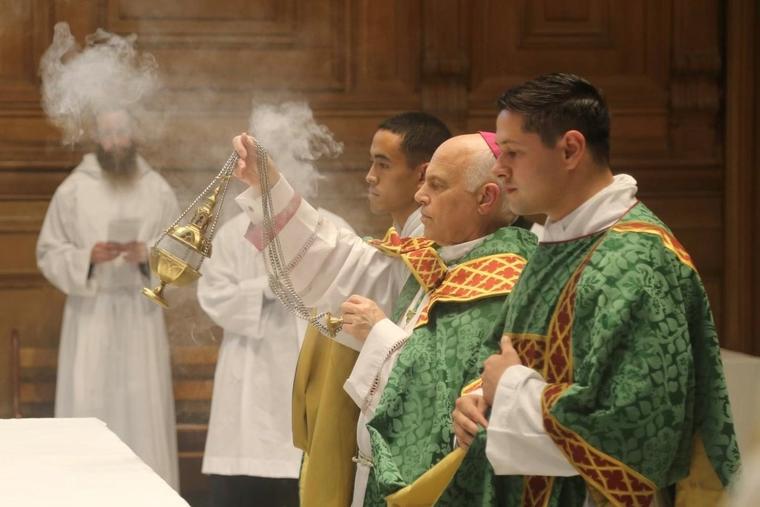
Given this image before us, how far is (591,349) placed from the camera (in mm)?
2387

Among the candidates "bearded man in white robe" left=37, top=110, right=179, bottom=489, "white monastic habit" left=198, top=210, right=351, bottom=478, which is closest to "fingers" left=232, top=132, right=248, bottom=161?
"white monastic habit" left=198, top=210, right=351, bottom=478

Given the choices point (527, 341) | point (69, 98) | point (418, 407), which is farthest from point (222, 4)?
point (527, 341)

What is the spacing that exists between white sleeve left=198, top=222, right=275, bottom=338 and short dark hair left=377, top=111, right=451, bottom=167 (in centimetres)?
201

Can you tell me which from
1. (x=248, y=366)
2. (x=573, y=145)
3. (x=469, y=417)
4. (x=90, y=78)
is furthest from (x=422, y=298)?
(x=90, y=78)

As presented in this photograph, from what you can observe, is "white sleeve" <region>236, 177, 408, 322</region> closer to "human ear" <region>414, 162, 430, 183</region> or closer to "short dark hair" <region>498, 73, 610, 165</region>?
"human ear" <region>414, 162, 430, 183</region>

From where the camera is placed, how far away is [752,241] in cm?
670

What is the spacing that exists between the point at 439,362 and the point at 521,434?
652mm

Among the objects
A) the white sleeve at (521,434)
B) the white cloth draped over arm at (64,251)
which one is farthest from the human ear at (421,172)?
the white cloth draped over arm at (64,251)

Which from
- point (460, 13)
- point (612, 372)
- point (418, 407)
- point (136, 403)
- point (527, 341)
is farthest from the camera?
point (460, 13)

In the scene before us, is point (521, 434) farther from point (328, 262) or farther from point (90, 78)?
point (90, 78)

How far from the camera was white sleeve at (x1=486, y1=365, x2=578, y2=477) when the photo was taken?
8.03 ft

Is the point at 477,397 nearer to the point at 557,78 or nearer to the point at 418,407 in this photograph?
the point at 418,407

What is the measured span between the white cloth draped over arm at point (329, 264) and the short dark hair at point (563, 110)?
1092mm

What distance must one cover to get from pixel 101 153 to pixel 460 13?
1915 mm
